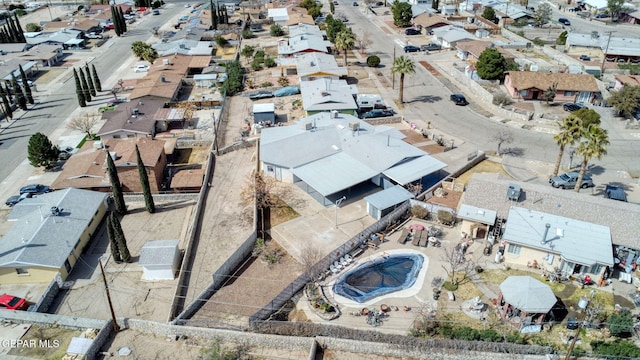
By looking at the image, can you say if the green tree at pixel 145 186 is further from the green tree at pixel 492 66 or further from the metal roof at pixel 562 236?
the green tree at pixel 492 66

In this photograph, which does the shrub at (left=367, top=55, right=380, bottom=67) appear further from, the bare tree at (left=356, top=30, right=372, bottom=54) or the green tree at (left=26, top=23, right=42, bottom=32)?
the green tree at (left=26, top=23, right=42, bottom=32)

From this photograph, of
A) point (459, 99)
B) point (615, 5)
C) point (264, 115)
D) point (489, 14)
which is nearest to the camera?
point (264, 115)

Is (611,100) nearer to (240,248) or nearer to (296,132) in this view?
(296,132)

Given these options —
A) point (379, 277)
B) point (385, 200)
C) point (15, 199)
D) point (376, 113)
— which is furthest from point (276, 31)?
point (379, 277)

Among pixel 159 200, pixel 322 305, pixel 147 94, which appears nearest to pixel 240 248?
pixel 322 305

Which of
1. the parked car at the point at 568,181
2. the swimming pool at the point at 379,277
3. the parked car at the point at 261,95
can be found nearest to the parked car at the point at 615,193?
the parked car at the point at 568,181

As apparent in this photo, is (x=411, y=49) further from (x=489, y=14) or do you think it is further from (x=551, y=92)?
(x=551, y=92)

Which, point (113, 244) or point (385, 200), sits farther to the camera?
point (385, 200)
